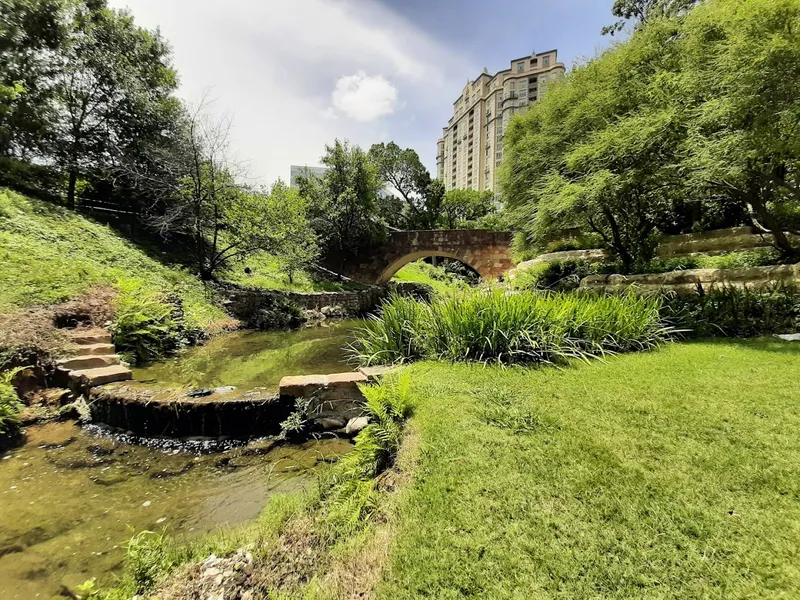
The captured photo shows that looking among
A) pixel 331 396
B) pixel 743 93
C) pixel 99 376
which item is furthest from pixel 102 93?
pixel 743 93

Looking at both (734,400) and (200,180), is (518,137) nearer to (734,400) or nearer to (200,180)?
(200,180)

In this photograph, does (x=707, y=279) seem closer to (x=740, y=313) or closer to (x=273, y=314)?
(x=740, y=313)

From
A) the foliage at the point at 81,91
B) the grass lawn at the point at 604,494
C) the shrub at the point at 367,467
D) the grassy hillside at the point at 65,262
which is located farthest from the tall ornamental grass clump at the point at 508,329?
the foliage at the point at 81,91

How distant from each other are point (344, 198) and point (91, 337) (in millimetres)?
13746

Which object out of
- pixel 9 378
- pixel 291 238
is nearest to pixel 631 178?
pixel 9 378

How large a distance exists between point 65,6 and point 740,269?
19.1 metres

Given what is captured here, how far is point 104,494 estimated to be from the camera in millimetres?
3164

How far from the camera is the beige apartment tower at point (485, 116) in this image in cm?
6006

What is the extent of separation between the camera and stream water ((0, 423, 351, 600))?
7.98 ft

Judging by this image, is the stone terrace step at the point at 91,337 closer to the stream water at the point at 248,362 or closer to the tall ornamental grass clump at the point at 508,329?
the stream water at the point at 248,362

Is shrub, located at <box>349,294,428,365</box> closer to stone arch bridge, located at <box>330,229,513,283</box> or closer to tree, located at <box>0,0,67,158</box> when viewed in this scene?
tree, located at <box>0,0,67,158</box>

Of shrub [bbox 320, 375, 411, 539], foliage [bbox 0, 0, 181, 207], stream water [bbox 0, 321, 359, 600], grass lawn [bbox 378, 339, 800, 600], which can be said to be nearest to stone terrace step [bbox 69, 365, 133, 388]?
stream water [bbox 0, 321, 359, 600]

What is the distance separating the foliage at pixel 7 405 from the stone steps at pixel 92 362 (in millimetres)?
672

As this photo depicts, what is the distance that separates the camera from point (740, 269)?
6.77 metres
